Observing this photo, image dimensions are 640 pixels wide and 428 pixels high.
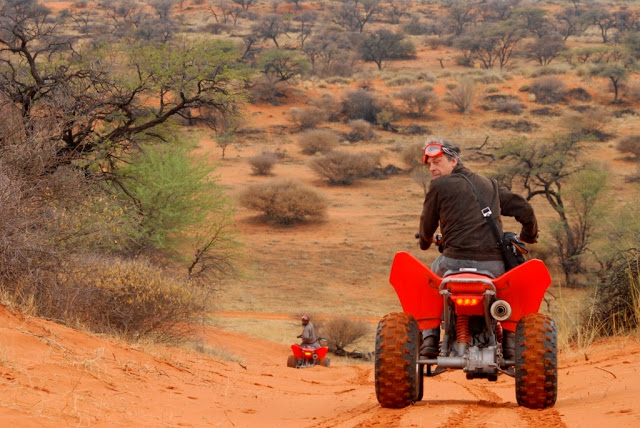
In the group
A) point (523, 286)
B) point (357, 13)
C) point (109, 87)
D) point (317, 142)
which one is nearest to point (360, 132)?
point (317, 142)

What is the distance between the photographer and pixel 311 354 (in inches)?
578

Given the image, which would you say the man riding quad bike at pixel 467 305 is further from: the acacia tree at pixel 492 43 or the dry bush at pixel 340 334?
the acacia tree at pixel 492 43

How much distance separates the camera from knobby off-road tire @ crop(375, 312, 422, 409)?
5.49m

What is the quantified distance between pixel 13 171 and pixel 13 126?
1743 millimetres

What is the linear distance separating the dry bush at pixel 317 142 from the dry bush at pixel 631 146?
13.3m

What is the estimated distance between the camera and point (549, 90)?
49.2 metres

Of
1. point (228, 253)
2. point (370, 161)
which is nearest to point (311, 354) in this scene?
point (228, 253)

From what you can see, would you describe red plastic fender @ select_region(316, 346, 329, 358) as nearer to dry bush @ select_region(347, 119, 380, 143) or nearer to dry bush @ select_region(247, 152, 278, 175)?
dry bush @ select_region(247, 152, 278, 175)

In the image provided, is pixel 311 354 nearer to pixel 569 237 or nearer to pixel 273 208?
pixel 569 237

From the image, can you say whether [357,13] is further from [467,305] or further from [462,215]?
[467,305]

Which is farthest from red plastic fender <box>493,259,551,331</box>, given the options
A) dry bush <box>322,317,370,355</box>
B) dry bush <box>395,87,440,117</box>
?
dry bush <box>395,87,440,117</box>

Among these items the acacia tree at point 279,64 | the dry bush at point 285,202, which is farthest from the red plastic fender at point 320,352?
the acacia tree at point 279,64

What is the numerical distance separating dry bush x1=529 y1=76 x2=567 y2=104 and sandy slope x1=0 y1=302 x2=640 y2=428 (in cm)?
4096

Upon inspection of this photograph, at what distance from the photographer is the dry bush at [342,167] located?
37531 mm
